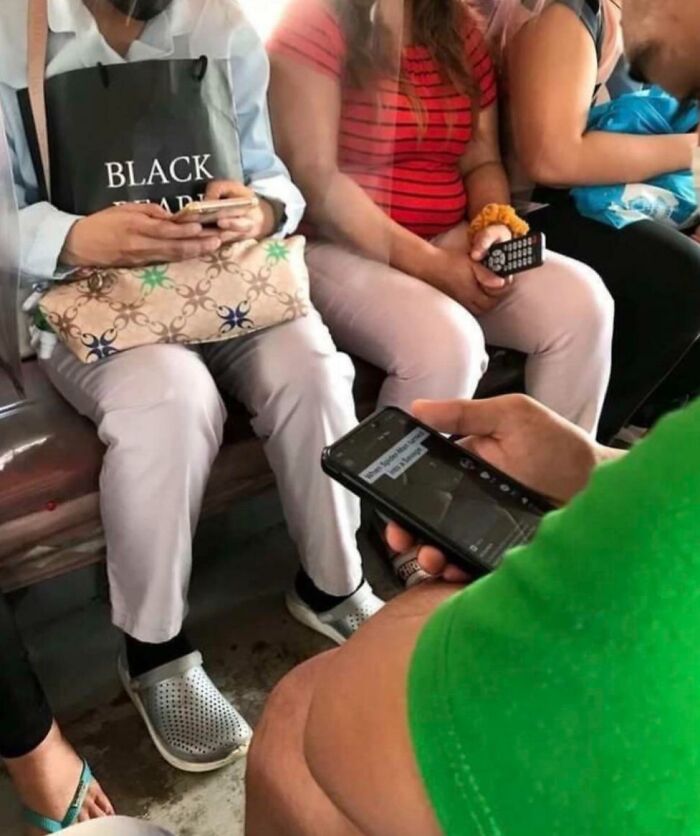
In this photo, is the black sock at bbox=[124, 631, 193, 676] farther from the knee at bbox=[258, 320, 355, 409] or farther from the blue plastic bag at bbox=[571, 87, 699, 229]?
the blue plastic bag at bbox=[571, 87, 699, 229]

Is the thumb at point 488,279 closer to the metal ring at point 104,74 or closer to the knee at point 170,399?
the knee at point 170,399

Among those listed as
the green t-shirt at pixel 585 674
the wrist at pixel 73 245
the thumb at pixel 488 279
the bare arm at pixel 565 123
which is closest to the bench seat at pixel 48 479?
the wrist at pixel 73 245

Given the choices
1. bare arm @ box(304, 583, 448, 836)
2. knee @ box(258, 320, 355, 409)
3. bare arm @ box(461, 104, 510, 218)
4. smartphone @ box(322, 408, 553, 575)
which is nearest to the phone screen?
smartphone @ box(322, 408, 553, 575)

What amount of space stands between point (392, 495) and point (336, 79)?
73cm

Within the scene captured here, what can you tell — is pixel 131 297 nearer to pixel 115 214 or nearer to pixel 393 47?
pixel 115 214

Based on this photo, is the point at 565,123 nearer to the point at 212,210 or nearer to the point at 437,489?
the point at 212,210

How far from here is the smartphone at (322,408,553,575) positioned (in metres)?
0.82

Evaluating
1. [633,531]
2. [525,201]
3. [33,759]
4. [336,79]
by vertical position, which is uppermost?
[633,531]

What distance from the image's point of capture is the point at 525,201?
1.64 metres

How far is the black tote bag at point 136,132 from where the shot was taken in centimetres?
119

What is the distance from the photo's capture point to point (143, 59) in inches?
48.5

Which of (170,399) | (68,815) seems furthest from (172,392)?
(68,815)

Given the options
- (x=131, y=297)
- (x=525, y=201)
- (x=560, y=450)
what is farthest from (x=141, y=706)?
(x=525, y=201)

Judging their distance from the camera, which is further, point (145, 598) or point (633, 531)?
point (145, 598)
